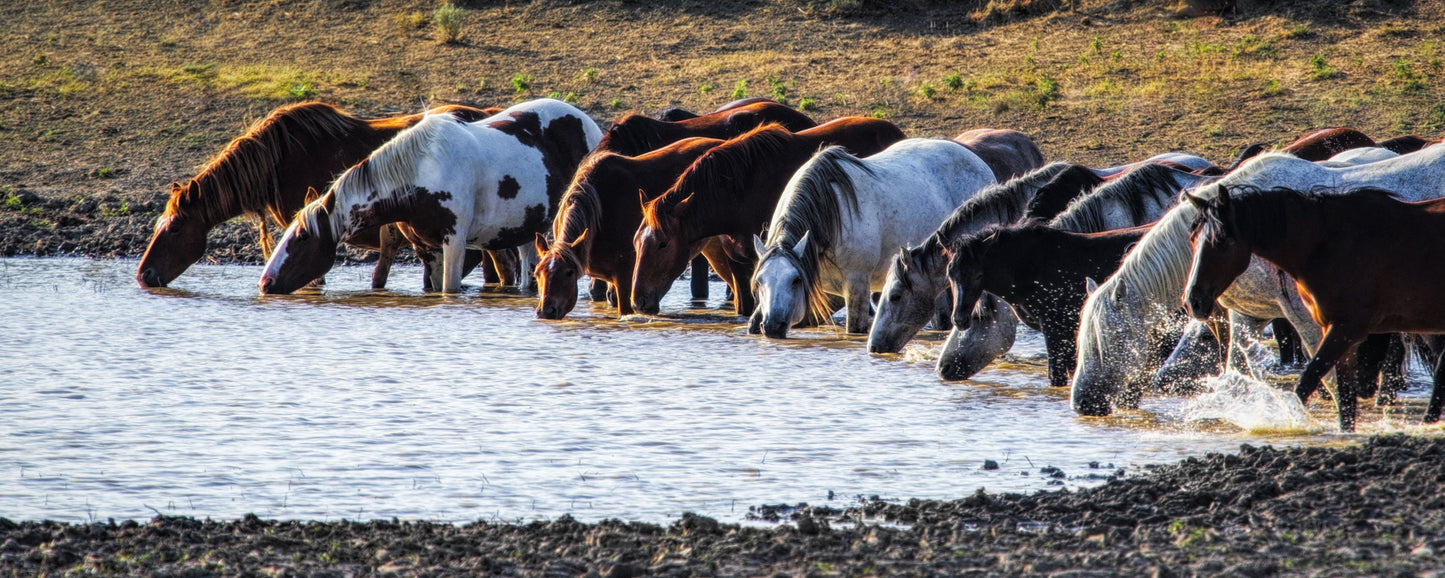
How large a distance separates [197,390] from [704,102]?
45.4 ft

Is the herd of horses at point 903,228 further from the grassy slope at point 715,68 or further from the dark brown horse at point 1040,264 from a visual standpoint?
the grassy slope at point 715,68

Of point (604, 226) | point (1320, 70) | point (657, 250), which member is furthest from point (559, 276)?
point (1320, 70)

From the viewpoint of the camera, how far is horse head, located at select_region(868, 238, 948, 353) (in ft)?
27.3

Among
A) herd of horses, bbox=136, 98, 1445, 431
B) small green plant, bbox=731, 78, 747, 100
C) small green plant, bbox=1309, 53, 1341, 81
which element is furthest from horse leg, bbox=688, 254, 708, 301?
small green plant, bbox=1309, 53, 1341, 81

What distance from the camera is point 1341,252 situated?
19.1 ft

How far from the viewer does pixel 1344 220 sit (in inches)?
231

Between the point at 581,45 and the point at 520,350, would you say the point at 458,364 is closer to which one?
the point at 520,350

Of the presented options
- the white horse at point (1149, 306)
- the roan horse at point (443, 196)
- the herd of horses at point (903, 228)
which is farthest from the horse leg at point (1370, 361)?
the roan horse at point (443, 196)

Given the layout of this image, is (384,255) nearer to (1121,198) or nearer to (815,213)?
(815,213)

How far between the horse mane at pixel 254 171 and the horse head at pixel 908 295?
6.76 metres

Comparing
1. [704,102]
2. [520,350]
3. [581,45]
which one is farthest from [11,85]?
[520,350]

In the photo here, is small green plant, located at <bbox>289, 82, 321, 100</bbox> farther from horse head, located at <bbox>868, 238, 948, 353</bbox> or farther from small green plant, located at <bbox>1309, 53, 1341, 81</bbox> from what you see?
horse head, located at <bbox>868, 238, 948, 353</bbox>

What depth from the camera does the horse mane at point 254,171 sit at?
42.5 ft

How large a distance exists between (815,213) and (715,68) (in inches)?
529
